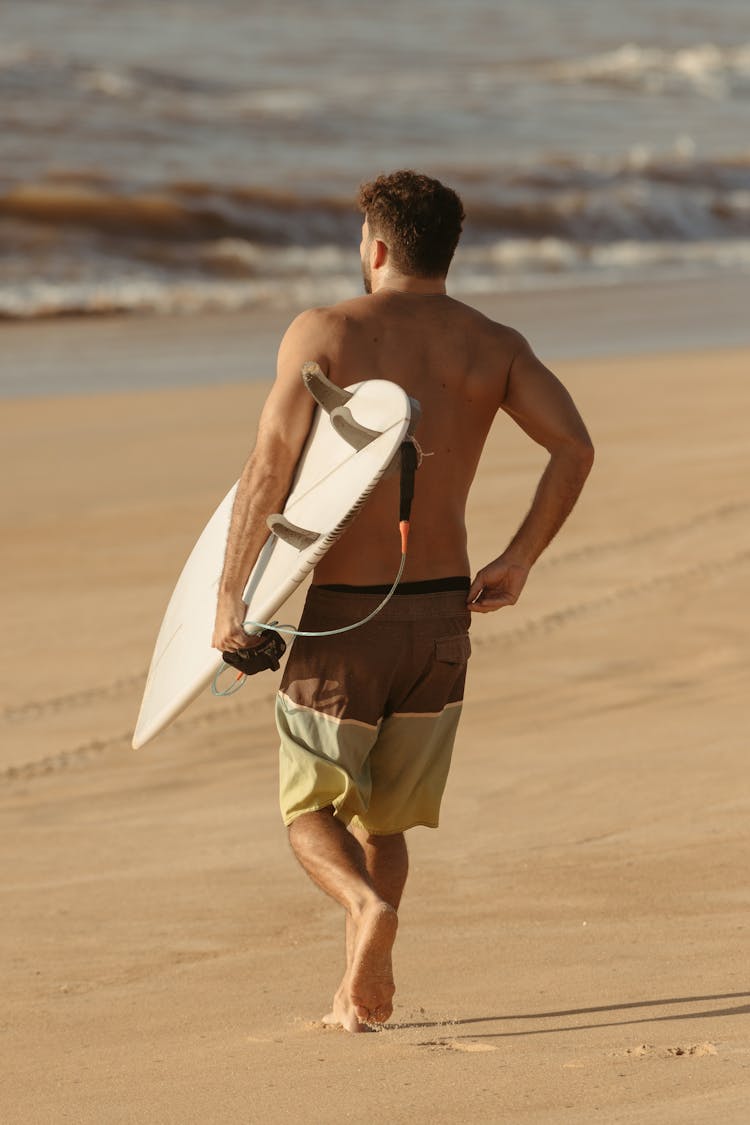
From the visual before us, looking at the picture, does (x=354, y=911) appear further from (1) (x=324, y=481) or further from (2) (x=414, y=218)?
(2) (x=414, y=218)

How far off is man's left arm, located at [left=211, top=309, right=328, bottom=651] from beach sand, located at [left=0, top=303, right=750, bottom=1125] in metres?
0.88

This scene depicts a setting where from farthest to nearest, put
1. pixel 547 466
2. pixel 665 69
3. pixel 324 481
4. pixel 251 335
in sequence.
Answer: pixel 665 69 < pixel 251 335 < pixel 547 466 < pixel 324 481

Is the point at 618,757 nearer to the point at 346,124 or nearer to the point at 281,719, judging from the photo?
the point at 281,719

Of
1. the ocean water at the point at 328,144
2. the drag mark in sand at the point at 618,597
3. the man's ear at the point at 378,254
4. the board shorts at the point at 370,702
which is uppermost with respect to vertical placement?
the man's ear at the point at 378,254

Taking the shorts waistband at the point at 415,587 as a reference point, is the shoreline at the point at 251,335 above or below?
below

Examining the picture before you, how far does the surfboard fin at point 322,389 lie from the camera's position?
11.9 ft

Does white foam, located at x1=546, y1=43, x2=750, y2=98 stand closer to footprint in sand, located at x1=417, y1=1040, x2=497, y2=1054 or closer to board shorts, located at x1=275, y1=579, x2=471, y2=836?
board shorts, located at x1=275, y1=579, x2=471, y2=836

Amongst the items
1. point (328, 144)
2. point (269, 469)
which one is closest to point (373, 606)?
point (269, 469)

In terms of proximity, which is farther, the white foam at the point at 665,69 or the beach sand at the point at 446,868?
the white foam at the point at 665,69

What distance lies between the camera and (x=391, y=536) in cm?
376

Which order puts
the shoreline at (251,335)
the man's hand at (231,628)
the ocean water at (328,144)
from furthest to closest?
the ocean water at (328,144), the shoreline at (251,335), the man's hand at (231,628)

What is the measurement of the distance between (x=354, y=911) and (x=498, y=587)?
736 millimetres

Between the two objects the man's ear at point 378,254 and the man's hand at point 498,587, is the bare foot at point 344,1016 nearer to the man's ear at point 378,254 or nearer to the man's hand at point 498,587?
the man's hand at point 498,587

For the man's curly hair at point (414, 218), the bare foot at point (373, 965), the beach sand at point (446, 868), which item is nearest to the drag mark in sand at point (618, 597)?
the beach sand at point (446, 868)
